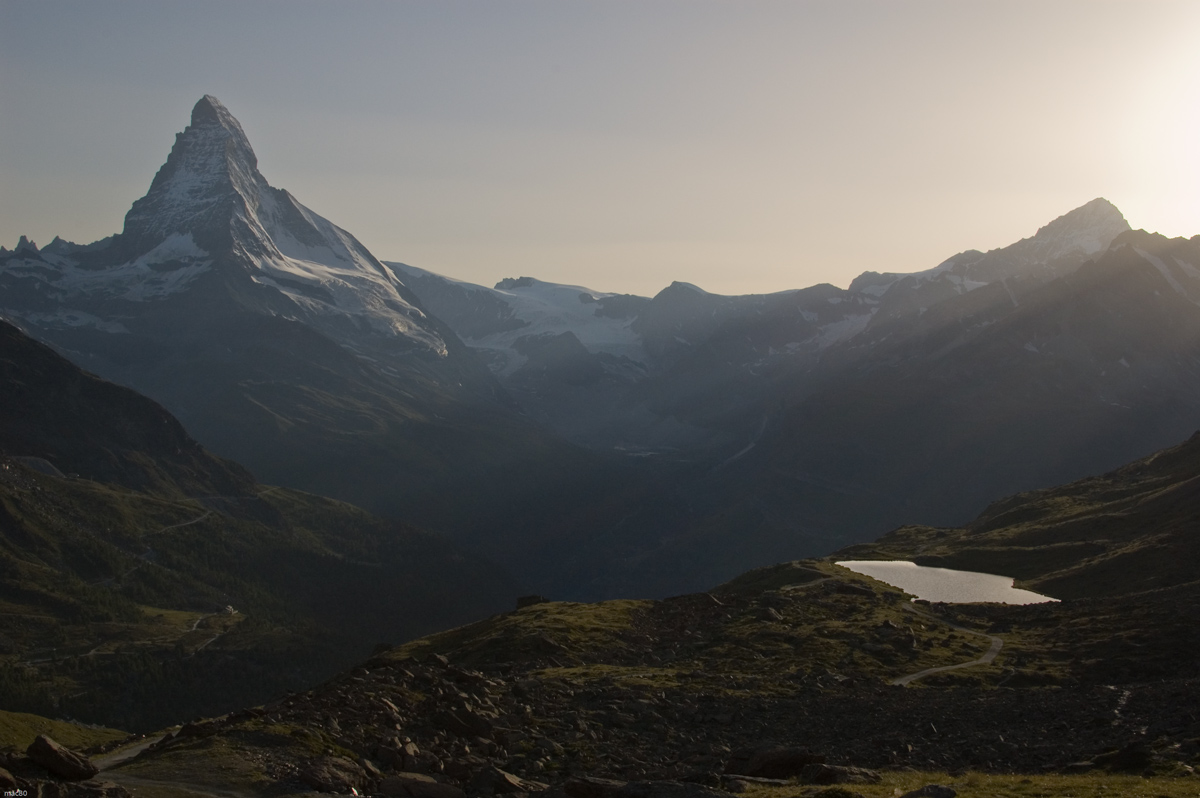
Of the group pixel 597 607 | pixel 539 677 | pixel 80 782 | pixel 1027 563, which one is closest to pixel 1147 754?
pixel 539 677

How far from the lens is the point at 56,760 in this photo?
37.7m

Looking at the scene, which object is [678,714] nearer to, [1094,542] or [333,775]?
[333,775]

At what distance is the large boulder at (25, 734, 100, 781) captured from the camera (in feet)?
123

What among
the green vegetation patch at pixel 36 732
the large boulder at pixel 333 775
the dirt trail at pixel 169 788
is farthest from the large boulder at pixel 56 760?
the green vegetation patch at pixel 36 732

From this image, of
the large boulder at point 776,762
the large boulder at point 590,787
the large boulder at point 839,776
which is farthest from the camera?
the large boulder at point 776,762

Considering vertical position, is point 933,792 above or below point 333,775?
below

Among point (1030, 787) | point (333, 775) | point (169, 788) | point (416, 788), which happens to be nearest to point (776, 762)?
point (1030, 787)

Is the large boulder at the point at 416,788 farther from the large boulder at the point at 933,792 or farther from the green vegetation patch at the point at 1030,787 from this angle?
the large boulder at the point at 933,792

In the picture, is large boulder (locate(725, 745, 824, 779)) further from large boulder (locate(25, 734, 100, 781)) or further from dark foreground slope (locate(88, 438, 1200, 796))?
large boulder (locate(25, 734, 100, 781))

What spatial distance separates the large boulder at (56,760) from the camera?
37.6m

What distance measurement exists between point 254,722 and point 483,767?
11072 millimetres

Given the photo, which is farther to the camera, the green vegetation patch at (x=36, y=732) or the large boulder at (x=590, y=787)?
the green vegetation patch at (x=36, y=732)

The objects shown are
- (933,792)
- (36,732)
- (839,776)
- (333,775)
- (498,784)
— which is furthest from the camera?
(36,732)

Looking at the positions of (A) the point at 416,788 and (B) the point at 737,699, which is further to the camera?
(B) the point at 737,699
